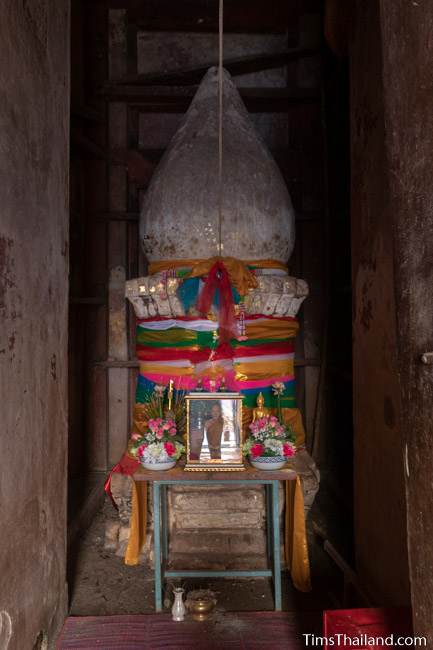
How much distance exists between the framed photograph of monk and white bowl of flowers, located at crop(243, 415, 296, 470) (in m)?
0.12

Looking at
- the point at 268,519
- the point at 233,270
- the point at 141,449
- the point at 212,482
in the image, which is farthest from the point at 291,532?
the point at 233,270

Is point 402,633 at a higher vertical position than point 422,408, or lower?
lower

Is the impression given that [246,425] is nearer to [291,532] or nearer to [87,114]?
[291,532]

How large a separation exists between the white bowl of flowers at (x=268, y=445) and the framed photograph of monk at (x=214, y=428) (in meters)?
0.12

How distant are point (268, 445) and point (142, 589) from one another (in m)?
1.35

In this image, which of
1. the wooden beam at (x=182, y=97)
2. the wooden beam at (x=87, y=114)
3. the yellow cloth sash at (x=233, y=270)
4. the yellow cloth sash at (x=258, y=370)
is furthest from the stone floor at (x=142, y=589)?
the wooden beam at (x=182, y=97)

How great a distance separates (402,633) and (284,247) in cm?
317

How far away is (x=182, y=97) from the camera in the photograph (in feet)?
18.1

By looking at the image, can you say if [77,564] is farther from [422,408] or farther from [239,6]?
[239,6]

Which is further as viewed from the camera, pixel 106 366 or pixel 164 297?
pixel 106 366

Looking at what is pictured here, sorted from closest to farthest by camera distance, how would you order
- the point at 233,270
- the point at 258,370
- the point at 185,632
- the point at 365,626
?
the point at 365,626 → the point at 185,632 → the point at 233,270 → the point at 258,370

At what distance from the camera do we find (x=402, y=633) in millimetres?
1968

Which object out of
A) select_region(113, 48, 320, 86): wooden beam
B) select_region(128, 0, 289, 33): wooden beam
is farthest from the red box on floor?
select_region(128, 0, 289, 33): wooden beam

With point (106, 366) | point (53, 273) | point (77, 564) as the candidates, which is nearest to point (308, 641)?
point (77, 564)
